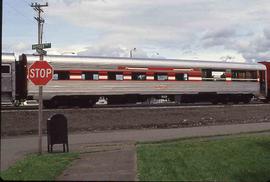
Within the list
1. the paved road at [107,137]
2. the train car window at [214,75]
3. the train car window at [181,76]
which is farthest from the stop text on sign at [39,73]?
the train car window at [214,75]

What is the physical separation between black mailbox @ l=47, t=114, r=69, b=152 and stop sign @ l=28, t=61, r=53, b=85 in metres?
1.05

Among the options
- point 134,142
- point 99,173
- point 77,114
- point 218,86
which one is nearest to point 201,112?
point 77,114

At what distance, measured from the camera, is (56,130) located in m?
14.9

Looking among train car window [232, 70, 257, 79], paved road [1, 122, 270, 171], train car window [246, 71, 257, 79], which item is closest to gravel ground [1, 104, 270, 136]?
paved road [1, 122, 270, 171]

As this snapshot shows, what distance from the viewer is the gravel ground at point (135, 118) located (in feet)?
68.2

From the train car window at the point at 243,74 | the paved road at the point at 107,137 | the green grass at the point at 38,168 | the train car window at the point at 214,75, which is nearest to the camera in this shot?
the green grass at the point at 38,168

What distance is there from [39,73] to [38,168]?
4053 millimetres

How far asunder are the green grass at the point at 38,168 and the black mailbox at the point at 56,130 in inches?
43.8

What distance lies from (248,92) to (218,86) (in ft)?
11.2

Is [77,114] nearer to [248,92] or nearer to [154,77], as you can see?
[154,77]

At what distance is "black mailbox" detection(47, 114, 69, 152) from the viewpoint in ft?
48.2

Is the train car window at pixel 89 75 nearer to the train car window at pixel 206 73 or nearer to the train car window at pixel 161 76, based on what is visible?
the train car window at pixel 161 76

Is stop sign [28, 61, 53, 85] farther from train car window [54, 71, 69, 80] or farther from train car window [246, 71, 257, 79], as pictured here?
train car window [246, 71, 257, 79]

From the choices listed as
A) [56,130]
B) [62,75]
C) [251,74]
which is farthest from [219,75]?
[56,130]
